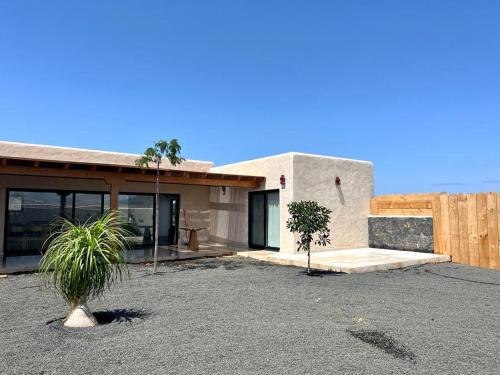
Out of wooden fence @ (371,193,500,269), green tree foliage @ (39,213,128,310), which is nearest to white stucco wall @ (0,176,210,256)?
wooden fence @ (371,193,500,269)

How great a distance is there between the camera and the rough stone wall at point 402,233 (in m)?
11.0

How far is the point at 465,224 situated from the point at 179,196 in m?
10.2

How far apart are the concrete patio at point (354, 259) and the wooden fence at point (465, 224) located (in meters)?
0.50

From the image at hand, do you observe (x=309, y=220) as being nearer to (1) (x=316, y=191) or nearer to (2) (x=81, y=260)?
(1) (x=316, y=191)

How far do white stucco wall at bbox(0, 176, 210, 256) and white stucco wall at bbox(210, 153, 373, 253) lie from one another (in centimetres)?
150

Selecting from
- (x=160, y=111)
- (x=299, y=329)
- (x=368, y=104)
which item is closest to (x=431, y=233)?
(x=368, y=104)

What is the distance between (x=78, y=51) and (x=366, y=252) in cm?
1101

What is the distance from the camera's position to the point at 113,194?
387 inches

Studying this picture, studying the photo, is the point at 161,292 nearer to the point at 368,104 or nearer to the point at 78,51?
the point at 78,51

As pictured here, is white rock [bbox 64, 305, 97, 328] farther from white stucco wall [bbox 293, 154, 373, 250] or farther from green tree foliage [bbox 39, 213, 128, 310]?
white stucco wall [bbox 293, 154, 373, 250]

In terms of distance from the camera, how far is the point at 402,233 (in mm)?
11766

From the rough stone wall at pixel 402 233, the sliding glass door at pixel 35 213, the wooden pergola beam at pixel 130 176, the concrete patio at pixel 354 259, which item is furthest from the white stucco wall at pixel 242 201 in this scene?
the sliding glass door at pixel 35 213

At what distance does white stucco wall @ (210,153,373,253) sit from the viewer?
36.9ft

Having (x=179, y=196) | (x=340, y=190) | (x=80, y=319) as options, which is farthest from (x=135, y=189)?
(x=80, y=319)
